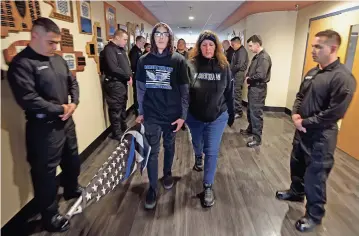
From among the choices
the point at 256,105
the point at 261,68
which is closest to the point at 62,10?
the point at 261,68

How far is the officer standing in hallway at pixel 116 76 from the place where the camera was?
3.27 metres

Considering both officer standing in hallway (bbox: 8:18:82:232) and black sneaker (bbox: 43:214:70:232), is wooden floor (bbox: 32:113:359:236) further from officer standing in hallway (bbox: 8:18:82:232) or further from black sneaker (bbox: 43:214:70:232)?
officer standing in hallway (bbox: 8:18:82:232)

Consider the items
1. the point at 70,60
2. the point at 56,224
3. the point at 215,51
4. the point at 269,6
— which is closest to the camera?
the point at 56,224

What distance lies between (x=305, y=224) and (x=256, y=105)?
6.19 feet

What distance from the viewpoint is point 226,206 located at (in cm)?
209

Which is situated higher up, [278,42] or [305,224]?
[278,42]

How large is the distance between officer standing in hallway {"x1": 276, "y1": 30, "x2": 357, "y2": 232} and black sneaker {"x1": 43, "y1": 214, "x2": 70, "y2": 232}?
1.79 metres

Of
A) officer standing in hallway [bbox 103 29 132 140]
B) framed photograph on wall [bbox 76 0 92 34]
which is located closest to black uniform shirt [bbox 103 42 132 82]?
A: officer standing in hallway [bbox 103 29 132 140]

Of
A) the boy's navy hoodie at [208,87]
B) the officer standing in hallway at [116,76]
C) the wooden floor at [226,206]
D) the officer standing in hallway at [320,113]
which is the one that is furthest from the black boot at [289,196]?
the officer standing in hallway at [116,76]

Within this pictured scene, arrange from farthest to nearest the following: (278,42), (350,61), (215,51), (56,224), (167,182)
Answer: (278,42) → (350,61) → (167,182) → (215,51) → (56,224)

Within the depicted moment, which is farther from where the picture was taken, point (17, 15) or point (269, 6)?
point (269, 6)

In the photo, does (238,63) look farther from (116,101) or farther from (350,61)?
(116,101)

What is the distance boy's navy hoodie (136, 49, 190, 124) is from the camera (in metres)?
1.83

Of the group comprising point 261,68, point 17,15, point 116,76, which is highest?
point 17,15
